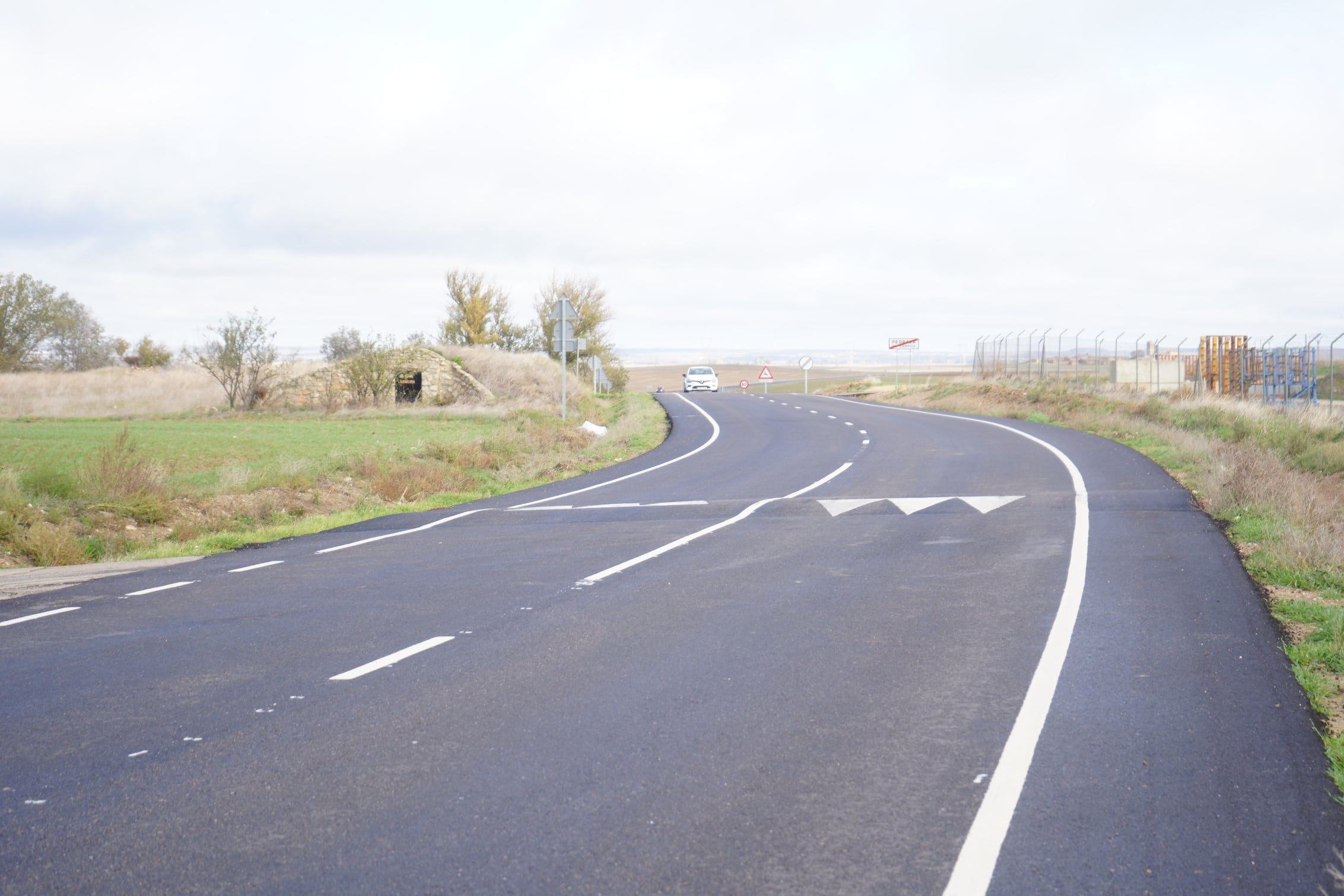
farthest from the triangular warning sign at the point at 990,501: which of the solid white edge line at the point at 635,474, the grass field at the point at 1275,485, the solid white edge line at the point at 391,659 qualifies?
the solid white edge line at the point at 391,659

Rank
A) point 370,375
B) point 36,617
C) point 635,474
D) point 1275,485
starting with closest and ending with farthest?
point 36,617, point 1275,485, point 635,474, point 370,375

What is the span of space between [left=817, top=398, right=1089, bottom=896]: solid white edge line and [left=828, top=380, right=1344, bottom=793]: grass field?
1324 mm

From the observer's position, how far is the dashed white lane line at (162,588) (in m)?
9.16

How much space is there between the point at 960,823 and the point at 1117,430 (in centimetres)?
2615

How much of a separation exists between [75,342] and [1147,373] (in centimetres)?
6443

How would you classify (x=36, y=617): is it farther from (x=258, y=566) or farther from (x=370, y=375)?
(x=370, y=375)

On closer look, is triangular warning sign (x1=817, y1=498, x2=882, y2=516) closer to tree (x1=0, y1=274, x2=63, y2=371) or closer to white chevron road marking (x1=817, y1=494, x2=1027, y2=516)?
white chevron road marking (x1=817, y1=494, x2=1027, y2=516)

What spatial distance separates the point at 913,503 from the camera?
14.9 m

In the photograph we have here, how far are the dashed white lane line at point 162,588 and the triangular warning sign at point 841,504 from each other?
797 centimetres

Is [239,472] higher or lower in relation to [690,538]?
higher

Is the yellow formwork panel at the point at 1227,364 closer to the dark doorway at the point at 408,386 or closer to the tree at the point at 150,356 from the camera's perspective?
the dark doorway at the point at 408,386

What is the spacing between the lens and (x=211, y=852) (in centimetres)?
389

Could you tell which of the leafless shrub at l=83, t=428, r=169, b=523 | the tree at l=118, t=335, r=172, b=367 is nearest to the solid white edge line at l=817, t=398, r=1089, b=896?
the leafless shrub at l=83, t=428, r=169, b=523

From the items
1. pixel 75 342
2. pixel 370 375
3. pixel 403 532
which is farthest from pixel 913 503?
pixel 75 342
